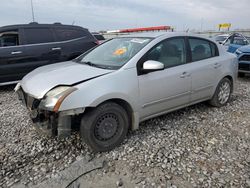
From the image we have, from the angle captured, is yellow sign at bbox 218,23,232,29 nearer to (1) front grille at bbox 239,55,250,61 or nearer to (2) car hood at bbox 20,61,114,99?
(1) front grille at bbox 239,55,250,61

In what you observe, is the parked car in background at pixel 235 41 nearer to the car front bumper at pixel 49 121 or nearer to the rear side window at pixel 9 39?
the rear side window at pixel 9 39

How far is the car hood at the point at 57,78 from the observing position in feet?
8.87

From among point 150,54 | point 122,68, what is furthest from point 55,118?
point 150,54

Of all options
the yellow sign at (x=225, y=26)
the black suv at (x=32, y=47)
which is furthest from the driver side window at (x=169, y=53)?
the yellow sign at (x=225, y=26)

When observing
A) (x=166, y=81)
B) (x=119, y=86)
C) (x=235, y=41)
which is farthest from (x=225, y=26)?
(x=119, y=86)

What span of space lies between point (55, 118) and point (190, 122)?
7.84 ft

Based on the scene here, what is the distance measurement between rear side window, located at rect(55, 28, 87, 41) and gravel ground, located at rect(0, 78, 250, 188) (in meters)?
3.15

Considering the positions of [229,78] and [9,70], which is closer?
[229,78]

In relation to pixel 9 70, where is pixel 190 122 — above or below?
below

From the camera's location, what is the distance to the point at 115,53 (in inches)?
137

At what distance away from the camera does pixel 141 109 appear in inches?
125

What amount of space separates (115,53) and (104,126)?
1.25m

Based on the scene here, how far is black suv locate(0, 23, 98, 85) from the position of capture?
5.64 meters

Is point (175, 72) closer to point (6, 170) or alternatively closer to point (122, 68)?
point (122, 68)
